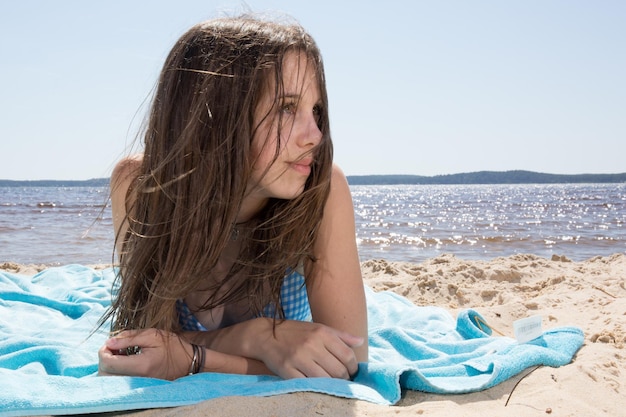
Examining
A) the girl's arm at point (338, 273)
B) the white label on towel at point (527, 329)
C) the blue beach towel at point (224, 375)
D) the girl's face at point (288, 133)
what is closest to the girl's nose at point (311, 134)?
the girl's face at point (288, 133)

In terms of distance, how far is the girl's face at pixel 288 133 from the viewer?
192cm

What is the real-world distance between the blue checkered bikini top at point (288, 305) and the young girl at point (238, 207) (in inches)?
6.8

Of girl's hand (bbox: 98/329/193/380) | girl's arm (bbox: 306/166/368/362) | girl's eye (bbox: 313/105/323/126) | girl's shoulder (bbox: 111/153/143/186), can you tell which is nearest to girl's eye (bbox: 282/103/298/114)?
girl's eye (bbox: 313/105/323/126)

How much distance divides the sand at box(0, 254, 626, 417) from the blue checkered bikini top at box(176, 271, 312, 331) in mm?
666

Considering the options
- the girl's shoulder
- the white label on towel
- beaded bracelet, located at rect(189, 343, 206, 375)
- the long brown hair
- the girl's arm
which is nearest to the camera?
the long brown hair

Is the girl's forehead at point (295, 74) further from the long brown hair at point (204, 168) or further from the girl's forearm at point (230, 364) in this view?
the girl's forearm at point (230, 364)

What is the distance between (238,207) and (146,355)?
0.58 m

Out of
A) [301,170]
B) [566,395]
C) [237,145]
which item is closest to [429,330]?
[566,395]

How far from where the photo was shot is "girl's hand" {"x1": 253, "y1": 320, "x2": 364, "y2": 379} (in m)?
1.98

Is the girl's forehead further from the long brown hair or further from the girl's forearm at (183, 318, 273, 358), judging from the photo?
the girl's forearm at (183, 318, 273, 358)

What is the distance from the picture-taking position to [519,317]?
135 inches

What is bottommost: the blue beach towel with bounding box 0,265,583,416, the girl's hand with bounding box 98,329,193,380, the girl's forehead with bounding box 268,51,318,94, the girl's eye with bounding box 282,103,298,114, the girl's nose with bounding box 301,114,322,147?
the blue beach towel with bounding box 0,265,583,416

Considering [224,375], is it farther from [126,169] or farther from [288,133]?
[126,169]

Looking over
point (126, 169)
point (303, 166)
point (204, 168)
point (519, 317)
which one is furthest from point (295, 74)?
point (519, 317)
